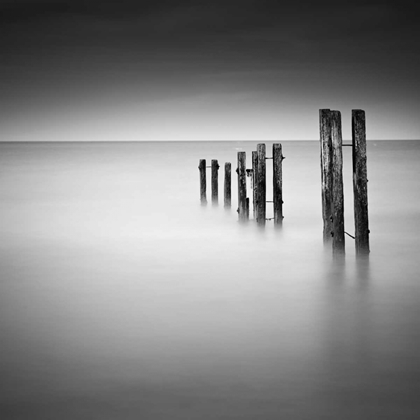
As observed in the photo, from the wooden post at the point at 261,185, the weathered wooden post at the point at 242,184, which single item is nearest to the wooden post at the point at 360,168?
the wooden post at the point at 261,185

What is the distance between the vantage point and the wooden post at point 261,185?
9.86 metres

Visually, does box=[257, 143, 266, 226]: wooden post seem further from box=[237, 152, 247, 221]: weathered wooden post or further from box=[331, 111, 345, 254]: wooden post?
box=[331, 111, 345, 254]: wooden post

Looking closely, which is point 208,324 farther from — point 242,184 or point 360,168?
point 242,184

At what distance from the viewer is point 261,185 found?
9977mm

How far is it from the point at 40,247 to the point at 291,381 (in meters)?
6.39

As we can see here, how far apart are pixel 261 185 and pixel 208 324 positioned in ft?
17.0

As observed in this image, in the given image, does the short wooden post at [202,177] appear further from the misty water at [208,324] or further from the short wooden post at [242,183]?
the misty water at [208,324]

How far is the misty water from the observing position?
11.7 feet

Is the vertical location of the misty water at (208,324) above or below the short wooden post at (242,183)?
below

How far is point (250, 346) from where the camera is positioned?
14.6 ft

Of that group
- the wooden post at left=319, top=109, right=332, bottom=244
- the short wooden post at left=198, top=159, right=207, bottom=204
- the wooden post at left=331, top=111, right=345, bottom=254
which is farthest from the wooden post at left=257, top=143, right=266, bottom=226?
the short wooden post at left=198, top=159, right=207, bottom=204

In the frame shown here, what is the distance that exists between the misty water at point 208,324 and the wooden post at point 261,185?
0.29 meters

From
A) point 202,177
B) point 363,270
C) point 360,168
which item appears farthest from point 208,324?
point 202,177

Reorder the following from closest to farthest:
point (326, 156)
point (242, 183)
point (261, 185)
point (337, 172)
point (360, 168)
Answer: point (360, 168) < point (337, 172) < point (326, 156) < point (261, 185) < point (242, 183)
